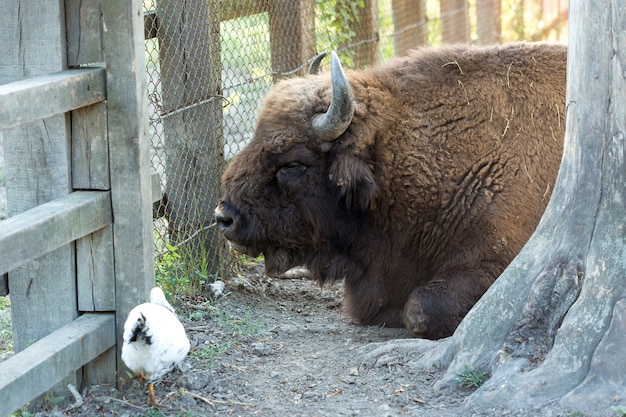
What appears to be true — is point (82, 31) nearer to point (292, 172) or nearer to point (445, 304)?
point (292, 172)

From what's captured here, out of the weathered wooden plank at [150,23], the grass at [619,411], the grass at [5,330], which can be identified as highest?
the weathered wooden plank at [150,23]

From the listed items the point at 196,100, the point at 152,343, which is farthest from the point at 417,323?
the point at 196,100

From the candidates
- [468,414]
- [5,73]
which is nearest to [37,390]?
[5,73]

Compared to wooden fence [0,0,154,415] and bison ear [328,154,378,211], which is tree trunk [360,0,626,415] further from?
wooden fence [0,0,154,415]

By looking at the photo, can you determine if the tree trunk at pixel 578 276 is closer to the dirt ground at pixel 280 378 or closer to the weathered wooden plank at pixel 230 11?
the dirt ground at pixel 280 378

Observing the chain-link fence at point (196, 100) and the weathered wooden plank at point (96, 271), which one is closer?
the weathered wooden plank at point (96, 271)

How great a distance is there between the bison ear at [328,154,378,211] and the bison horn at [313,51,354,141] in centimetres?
17

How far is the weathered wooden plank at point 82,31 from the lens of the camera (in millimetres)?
3914

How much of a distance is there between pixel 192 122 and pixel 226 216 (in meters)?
0.96

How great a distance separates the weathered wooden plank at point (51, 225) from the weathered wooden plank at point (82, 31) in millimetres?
616

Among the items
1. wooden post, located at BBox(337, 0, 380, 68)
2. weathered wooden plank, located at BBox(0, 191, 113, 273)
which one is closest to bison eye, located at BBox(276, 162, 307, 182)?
weathered wooden plank, located at BBox(0, 191, 113, 273)

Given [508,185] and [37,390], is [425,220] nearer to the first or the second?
[508,185]

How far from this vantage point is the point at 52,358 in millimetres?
3693

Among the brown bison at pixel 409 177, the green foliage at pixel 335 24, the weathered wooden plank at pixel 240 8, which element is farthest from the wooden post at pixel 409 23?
the brown bison at pixel 409 177
